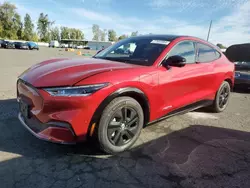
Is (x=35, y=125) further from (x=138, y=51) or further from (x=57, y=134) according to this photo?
(x=138, y=51)

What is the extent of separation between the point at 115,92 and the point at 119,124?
0.46 metres

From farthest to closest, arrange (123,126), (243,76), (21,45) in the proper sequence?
1. (21,45)
2. (243,76)
3. (123,126)

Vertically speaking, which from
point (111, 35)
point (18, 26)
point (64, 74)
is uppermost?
point (111, 35)

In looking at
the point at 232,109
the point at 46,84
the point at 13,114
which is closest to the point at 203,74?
the point at 232,109

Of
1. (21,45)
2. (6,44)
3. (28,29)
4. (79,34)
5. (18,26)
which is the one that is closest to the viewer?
(6,44)

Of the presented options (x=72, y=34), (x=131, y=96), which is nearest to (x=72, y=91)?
(x=131, y=96)

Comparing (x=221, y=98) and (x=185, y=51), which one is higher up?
(x=185, y=51)

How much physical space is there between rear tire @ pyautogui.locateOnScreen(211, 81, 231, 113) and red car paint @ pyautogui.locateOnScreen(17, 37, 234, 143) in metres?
1.30

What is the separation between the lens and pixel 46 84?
208 cm

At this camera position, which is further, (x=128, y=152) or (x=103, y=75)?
(x=128, y=152)

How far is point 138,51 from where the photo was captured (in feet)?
10.2

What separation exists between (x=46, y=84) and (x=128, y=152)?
1392 millimetres

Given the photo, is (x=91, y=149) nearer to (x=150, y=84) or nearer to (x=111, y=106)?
(x=111, y=106)

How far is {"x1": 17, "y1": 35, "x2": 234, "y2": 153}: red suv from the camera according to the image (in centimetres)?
201
